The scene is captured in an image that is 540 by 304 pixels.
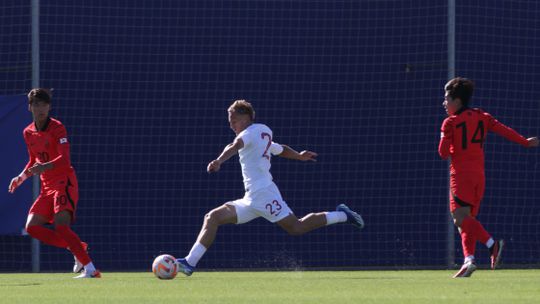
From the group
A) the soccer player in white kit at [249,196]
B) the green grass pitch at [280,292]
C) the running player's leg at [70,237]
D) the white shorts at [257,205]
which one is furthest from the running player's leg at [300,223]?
the running player's leg at [70,237]

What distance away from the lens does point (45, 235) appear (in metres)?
12.1

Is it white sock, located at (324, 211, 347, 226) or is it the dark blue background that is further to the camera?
the dark blue background

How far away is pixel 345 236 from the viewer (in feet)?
52.1

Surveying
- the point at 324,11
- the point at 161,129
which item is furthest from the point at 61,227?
the point at 324,11

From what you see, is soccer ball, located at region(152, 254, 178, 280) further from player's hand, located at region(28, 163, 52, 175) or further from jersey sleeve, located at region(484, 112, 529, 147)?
jersey sleeve, located at region(484, 112, 529, 147)

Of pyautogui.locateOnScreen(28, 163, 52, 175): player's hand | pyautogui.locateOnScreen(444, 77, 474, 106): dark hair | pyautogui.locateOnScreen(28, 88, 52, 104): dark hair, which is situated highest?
pyautogui.locateOnScreen(444, 77, 474, 106): dark hair

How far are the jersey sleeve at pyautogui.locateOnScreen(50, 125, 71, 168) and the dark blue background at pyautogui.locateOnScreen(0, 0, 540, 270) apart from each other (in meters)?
4.04

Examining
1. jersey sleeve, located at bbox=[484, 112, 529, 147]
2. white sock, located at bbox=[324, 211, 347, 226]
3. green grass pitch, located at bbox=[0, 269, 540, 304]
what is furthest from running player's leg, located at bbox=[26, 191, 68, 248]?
jersey sleeve, located at bbox=[484, 112, 529, 147]

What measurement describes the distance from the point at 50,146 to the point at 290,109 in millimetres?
4568

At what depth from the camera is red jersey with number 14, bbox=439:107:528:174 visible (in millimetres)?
10883

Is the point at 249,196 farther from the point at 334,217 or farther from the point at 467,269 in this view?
the point at 467,269

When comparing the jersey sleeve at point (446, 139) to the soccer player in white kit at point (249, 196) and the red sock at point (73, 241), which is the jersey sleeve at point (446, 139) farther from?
the red sock at point (73, 241)

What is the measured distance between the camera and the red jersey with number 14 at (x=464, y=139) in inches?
428

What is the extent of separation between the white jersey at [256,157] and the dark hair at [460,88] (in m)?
1.56
